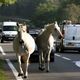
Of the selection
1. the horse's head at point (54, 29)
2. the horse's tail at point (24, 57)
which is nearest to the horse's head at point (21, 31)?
the horse's tail at point (24, 57)

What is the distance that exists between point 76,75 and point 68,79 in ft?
5.48

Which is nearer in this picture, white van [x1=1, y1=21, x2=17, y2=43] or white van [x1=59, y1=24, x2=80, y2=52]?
white van [x1=59, y1=24, x2=80, y2=52]

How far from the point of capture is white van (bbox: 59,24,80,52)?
1549 inches

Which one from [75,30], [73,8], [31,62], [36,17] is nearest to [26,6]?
[36,17]

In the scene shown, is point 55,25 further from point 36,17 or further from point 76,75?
point 36,17

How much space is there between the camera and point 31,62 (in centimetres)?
2834

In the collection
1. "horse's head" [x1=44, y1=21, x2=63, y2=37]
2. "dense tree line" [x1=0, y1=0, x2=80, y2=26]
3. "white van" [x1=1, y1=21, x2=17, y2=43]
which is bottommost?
"dense tree line" [x1=0, y1=0, x2=80, y2=26]

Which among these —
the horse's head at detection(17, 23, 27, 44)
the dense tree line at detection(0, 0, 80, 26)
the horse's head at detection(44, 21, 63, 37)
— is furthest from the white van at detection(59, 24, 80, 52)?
the dense tree line at detection(0, 0, 80, 26)

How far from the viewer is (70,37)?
3978 centimetres

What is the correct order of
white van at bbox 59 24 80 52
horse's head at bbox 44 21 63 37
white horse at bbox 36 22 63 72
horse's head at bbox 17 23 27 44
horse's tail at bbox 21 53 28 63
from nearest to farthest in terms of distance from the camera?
horse's head at bbox 17 23 27 44 → horse's tail at bbox 21 53 28 63 → horse's head at bbox 44 21 63 37 → white horse at bbox 36 22 63 72 → white van at bbox 59 24 80 52

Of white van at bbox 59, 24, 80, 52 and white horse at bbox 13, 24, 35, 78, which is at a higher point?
white horse at bbox 13, 24, 35, 78

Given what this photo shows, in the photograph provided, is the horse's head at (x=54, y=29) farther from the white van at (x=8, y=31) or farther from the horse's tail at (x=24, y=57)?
the white van at (x=8, y=31)

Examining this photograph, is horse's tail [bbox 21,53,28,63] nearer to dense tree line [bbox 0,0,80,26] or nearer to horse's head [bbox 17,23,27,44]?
horse's head [bbox 17,23,27,44]

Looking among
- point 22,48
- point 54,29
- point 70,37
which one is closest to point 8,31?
point 70,37
